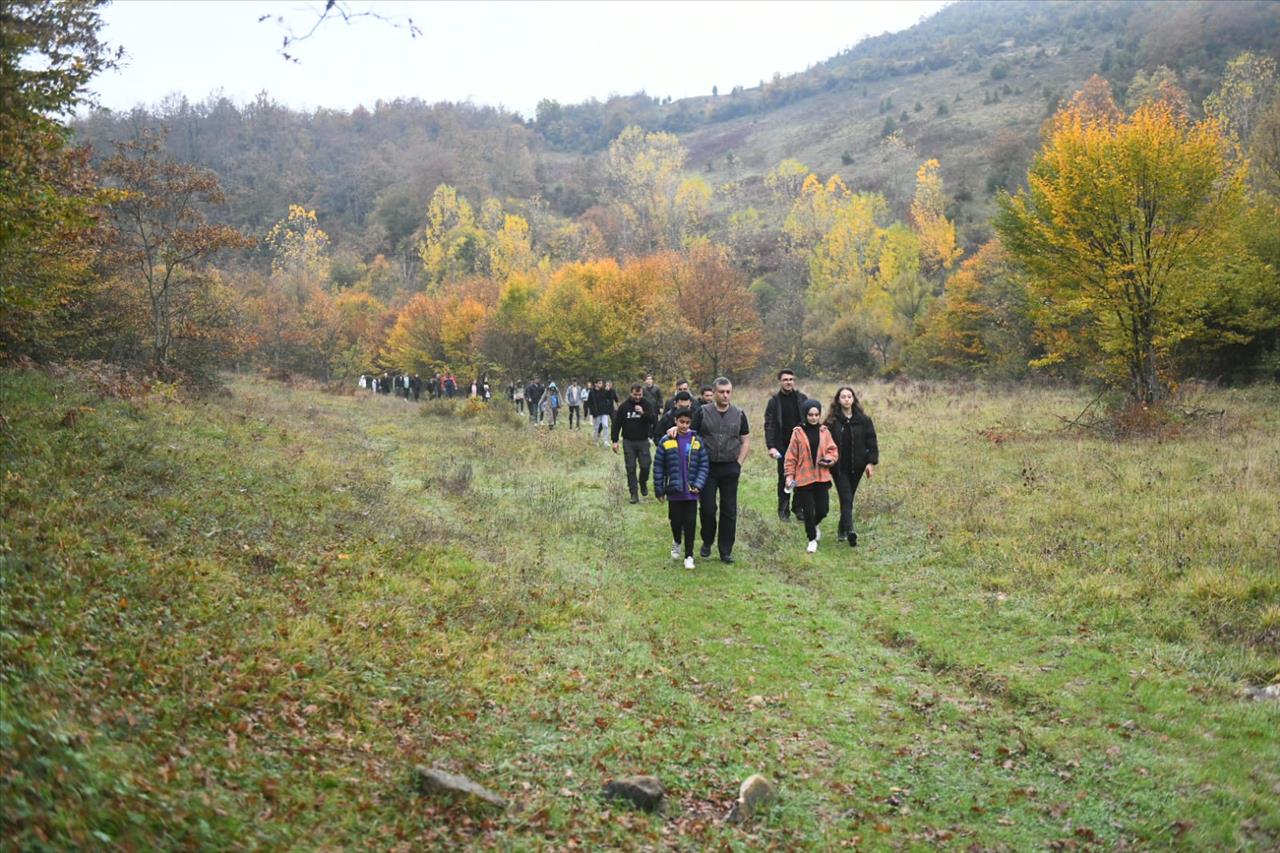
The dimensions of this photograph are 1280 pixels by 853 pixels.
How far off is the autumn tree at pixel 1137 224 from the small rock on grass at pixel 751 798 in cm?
1736

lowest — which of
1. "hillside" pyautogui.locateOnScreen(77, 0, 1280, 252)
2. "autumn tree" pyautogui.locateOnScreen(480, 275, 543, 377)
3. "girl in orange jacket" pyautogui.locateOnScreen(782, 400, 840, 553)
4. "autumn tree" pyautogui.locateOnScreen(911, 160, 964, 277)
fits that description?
"girl in orange jacket" pyautogui.locateOnScreen(782, 400, 840, 553)

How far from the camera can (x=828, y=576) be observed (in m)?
9.88

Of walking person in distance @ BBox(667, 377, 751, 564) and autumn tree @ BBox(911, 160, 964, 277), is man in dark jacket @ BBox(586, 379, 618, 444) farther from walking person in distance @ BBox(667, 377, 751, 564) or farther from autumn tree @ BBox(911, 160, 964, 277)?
autumn tree @ BBox(911, 160, 964, 277)

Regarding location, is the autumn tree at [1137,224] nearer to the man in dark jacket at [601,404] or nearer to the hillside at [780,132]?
the man in dark jacket at [601,404]

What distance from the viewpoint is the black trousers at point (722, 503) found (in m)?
10.1

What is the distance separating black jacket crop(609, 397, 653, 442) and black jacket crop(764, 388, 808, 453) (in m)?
2.66

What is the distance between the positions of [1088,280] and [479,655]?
17872mm

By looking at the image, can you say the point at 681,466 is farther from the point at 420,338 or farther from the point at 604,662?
the point at 420,338

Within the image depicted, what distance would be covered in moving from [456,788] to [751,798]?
5.76ft

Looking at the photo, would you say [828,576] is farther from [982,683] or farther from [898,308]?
[898,308]

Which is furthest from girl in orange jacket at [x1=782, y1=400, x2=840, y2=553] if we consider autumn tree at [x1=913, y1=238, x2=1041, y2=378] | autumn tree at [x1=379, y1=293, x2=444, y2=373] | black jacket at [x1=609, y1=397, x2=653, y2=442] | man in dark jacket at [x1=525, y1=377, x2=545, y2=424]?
autumn tree at [x1=379, y1=293, x2=444, y2=373]

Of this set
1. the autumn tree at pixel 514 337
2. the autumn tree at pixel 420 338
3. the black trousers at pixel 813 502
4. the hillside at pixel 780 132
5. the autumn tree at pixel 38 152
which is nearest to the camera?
the autumn tree at pixel 38 152

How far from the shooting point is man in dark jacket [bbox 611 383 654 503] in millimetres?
14383

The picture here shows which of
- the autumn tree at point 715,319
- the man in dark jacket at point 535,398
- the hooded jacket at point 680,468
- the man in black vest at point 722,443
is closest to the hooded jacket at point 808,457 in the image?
the man in black vest at point 722,443
